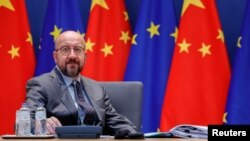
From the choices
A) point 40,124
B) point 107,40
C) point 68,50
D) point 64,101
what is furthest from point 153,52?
point 40,124

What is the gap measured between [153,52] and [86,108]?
50.3 inches

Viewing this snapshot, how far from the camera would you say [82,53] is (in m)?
3.98

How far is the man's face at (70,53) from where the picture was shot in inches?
154

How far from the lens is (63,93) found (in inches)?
146

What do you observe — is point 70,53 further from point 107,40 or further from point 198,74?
point 198,74

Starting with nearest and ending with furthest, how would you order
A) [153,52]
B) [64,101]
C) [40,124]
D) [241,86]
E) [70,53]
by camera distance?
[40,124] < [64,101] < [70,53] < [241,86] < [153,52]

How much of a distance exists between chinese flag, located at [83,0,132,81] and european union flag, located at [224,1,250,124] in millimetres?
972

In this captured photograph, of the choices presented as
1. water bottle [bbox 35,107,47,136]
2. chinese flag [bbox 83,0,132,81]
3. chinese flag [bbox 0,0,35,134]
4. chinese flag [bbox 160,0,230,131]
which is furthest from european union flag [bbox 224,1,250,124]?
water bottle [bbox 35,107,47,136]

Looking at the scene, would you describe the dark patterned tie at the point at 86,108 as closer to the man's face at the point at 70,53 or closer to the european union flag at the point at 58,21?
the man's face at the point at 70,53

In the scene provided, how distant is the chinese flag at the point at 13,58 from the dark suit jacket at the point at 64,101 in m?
1.04

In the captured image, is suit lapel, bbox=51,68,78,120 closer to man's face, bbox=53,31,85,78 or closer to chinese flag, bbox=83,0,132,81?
man's face, bbox=53,31,85,78

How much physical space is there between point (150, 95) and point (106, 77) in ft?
1.39

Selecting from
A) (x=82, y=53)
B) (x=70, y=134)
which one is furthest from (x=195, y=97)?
(x=70, y=134)

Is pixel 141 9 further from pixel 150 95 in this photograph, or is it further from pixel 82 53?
pixel 82 53
